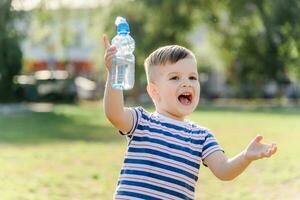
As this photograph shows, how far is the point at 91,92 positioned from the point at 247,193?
41315 millimetres

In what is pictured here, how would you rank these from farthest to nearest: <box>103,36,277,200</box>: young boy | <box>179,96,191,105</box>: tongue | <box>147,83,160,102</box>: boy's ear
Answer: <box>147,83,160,102</box>: boy's ear < <box>179,96,191,105</box>: tongue < <box>103,36,277,200</box>: young boy

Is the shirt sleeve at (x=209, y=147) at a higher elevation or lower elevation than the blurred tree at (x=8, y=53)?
lower

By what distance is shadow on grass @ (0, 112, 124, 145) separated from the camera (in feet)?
59.1

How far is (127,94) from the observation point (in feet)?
153

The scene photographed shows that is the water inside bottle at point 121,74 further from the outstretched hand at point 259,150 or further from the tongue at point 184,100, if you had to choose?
the outstretched hand at point 259,150

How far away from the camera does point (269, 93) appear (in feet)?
A: 168

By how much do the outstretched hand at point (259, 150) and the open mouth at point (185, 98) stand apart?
1.28 ft

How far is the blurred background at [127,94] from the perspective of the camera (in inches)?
400

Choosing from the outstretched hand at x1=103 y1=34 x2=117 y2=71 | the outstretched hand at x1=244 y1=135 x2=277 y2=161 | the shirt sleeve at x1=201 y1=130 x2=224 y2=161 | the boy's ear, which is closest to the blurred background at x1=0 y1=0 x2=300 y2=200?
the boy's ear

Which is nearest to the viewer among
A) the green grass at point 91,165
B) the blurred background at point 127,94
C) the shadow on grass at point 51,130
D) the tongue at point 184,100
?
the tongue at point 184,100

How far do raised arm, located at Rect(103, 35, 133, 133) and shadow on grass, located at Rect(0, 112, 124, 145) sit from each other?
13.0 m

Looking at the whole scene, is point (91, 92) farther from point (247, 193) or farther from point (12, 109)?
point (247, 193)

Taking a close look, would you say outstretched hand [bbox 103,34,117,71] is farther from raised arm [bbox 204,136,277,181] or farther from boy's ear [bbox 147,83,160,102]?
raised arm [bbox 204,136,277,181]

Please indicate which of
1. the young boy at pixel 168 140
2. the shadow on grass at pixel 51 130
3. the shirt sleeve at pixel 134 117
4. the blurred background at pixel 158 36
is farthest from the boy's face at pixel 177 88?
the blurred background at pixel 158 36
